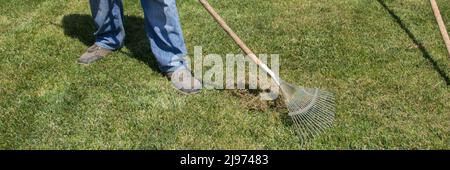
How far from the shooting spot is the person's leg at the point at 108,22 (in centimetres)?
495

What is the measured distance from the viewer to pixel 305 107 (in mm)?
4020

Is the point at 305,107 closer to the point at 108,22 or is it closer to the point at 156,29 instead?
the point at 156,29

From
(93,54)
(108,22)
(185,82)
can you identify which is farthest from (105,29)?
(185,82)

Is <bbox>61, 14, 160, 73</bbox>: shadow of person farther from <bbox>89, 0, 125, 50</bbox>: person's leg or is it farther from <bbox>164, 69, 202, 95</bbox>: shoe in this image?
<bbox>164, 69, 202, 95</bbox>: shoe

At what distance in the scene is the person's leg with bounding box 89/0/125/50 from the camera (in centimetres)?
→ 495

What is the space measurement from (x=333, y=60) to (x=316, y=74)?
0.33 meters

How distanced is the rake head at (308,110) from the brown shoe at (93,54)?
6.50ft
